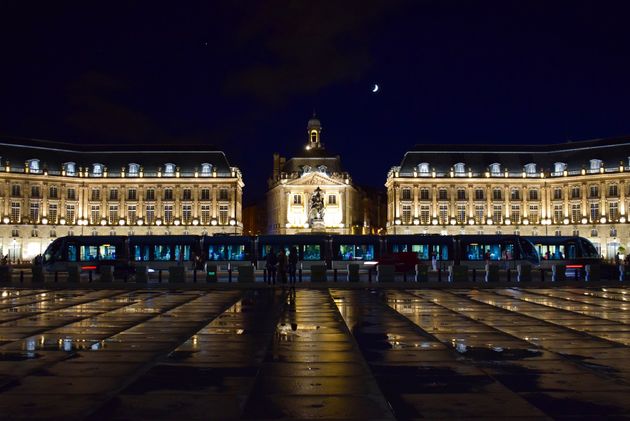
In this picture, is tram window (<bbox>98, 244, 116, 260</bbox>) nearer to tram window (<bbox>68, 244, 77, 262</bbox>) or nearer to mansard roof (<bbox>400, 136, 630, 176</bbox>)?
tram window (<bbox>68, 244, 77, 262</bbox>)

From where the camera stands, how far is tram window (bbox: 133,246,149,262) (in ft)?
214

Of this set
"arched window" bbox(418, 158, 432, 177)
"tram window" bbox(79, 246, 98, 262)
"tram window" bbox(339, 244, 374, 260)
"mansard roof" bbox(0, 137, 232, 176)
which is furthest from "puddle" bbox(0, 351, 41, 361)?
"arched window" bbox(418, 158, 432, 177)

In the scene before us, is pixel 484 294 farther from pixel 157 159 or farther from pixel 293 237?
pixel 157 159

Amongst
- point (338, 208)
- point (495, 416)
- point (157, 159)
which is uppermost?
point (157, 159)

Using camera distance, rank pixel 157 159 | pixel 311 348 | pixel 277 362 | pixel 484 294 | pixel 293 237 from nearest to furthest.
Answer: pixel 277 362 < pixel 311 348 < pixel 484 294 < pixel 293 237 < pixel 157 159

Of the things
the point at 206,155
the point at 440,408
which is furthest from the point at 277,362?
the point at 206,155

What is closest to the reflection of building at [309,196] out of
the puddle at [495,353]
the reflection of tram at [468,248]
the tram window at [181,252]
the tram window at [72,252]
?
the reflection of tram at [468,248]

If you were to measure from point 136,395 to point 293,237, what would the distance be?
2202 inches

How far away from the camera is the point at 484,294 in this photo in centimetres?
3384

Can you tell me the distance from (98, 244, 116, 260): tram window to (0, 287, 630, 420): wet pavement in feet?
128

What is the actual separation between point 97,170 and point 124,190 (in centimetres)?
551

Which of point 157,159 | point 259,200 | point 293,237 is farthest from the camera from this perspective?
point 259,200

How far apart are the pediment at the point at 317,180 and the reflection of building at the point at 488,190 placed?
9.86m

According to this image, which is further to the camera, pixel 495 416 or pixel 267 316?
pixel 267 316
